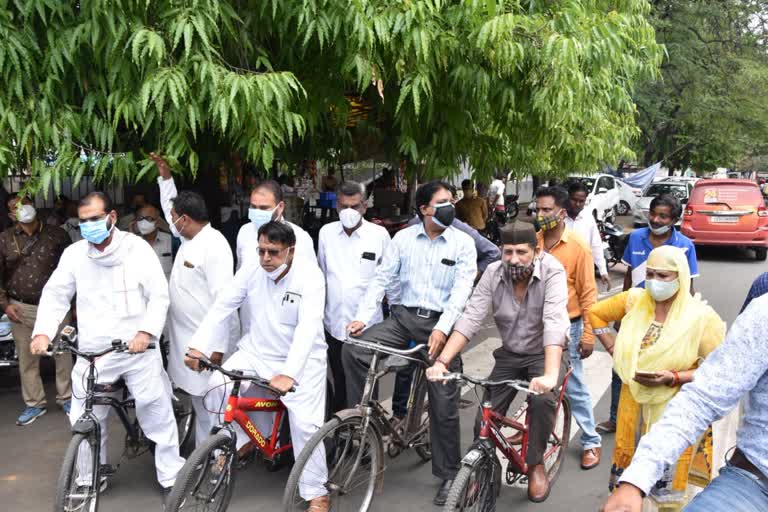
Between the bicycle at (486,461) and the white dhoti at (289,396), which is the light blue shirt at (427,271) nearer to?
the white dhoti at (289,396)

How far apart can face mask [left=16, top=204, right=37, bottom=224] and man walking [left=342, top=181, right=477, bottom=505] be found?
3.09 m

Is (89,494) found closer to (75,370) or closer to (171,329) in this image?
(75,370)

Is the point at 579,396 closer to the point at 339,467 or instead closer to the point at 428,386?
the point at 428,386

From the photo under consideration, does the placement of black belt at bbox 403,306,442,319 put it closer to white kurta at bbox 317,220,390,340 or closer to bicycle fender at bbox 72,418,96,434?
white kurta at bbox 317,220,390,340

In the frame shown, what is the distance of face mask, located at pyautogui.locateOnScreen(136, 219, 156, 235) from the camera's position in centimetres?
633

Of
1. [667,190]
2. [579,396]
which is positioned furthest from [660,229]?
[667,190]

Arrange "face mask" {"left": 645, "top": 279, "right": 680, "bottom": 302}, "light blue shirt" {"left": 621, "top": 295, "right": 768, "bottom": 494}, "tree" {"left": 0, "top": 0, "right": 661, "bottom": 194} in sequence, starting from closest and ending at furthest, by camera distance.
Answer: "light blue shirt" {"left": 621, "top": 295, "right": 768, "bottom": 494}, "face mask" {"left": 645, "top": 279, "right": 680, "bottom": 302}, "tree" {"left": 0, "top": 0, "right": 661, "bottom": 194}

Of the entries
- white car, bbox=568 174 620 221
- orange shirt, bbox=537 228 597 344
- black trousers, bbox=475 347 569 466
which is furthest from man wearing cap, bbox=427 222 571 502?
white car, bbox=568 174 620 221

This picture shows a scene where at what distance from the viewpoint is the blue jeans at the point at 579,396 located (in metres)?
5.04

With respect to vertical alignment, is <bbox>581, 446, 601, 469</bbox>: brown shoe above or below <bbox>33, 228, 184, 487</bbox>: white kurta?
below

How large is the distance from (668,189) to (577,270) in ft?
61.7

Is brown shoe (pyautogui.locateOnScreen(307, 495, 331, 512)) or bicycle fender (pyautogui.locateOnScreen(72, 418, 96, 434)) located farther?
brown shoe (pyautogui.locateOnScreen(307, 495, 331, 512))

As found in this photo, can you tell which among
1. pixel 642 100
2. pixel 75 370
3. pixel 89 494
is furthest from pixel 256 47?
pixel 642 100

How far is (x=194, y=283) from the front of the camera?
482 cm
